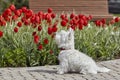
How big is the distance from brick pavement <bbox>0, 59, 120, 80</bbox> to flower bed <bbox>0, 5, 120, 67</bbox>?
336mm

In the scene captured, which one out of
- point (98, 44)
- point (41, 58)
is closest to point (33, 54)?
point (41, 58)

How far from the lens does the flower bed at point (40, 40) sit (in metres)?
8.41

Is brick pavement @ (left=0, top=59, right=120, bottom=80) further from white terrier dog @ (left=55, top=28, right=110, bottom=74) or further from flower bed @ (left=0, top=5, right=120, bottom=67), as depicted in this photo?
flower bed @ (left=0, top=5, right=120, bottom=67)

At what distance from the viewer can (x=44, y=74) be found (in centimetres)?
755

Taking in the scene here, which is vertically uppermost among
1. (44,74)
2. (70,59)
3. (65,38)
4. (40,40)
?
(65,38)

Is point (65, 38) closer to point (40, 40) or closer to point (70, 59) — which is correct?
point (70, 59)

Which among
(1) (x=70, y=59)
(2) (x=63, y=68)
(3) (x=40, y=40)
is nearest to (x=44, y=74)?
(2) (x=63, y=68)

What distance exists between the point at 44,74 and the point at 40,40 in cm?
123

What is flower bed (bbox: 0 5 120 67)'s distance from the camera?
8406 mm

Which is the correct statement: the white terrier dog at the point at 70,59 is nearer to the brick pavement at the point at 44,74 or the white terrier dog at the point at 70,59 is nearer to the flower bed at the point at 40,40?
the brick pavement at the point at 44,74

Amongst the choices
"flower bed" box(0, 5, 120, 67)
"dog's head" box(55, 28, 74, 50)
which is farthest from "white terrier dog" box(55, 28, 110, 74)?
"flower bed" box(0, 5, 120, 67)

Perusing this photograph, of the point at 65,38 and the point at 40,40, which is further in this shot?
the point at 40,40

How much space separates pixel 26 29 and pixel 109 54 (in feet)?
5.36

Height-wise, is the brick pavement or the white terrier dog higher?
the white terrier dog
